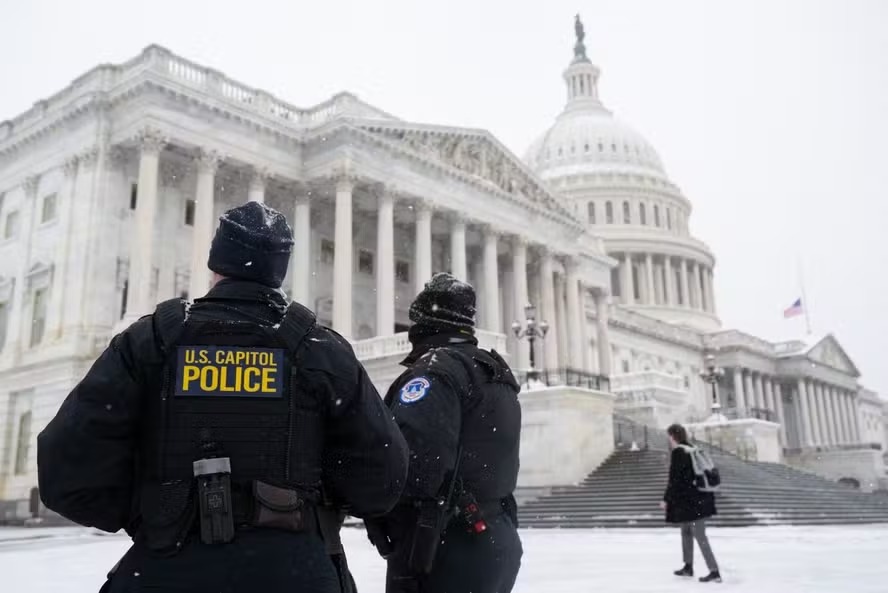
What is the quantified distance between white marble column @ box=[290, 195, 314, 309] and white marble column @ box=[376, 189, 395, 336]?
308cm

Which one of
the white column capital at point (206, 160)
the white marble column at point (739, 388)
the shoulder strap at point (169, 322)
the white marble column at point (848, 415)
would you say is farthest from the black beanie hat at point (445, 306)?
the white marble column at point (848, 415)

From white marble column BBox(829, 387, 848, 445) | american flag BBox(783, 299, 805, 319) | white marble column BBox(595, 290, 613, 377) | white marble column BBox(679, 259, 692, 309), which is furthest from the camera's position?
white marble column BBox(679, 259, 692, 309)

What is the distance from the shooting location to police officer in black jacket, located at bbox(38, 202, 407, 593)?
2.83m

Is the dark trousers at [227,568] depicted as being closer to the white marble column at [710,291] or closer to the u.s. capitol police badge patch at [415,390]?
the u.s. capitol police badge patch at [415,390]

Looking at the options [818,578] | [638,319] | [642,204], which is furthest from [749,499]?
[642,204]

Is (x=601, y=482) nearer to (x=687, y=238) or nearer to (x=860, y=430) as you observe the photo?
(x=687, y=238)

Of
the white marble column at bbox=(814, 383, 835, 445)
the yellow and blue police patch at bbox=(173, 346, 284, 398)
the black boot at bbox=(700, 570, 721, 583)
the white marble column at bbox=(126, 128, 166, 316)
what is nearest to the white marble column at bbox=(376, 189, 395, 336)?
the white marble column at bbox=(126, 128, 166, 316)

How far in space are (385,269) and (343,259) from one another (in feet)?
7.11

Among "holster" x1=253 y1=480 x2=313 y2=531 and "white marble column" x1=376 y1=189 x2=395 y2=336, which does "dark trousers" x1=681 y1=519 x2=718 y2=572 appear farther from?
"white marble column" x1=376 y1=189 x2=395 y2=336

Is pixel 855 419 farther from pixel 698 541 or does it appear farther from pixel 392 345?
pixel 698 541

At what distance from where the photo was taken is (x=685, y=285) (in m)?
97.4

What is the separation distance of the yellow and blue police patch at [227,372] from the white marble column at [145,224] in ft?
91.3

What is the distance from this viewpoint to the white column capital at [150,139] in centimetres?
3053

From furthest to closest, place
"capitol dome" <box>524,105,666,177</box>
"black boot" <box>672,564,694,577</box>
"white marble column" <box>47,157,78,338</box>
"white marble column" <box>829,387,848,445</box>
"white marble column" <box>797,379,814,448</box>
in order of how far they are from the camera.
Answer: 1. "capitol dome" <box>524,105,666,177</box>
2. "white marble column" <box>829,387,848,445</box>
3. "white marble column" <box>797,379,814,448</box>
4. "white marble column" <box>47,157,78,338</box>
5. "black boot" <box>672,564,694,577</box>
